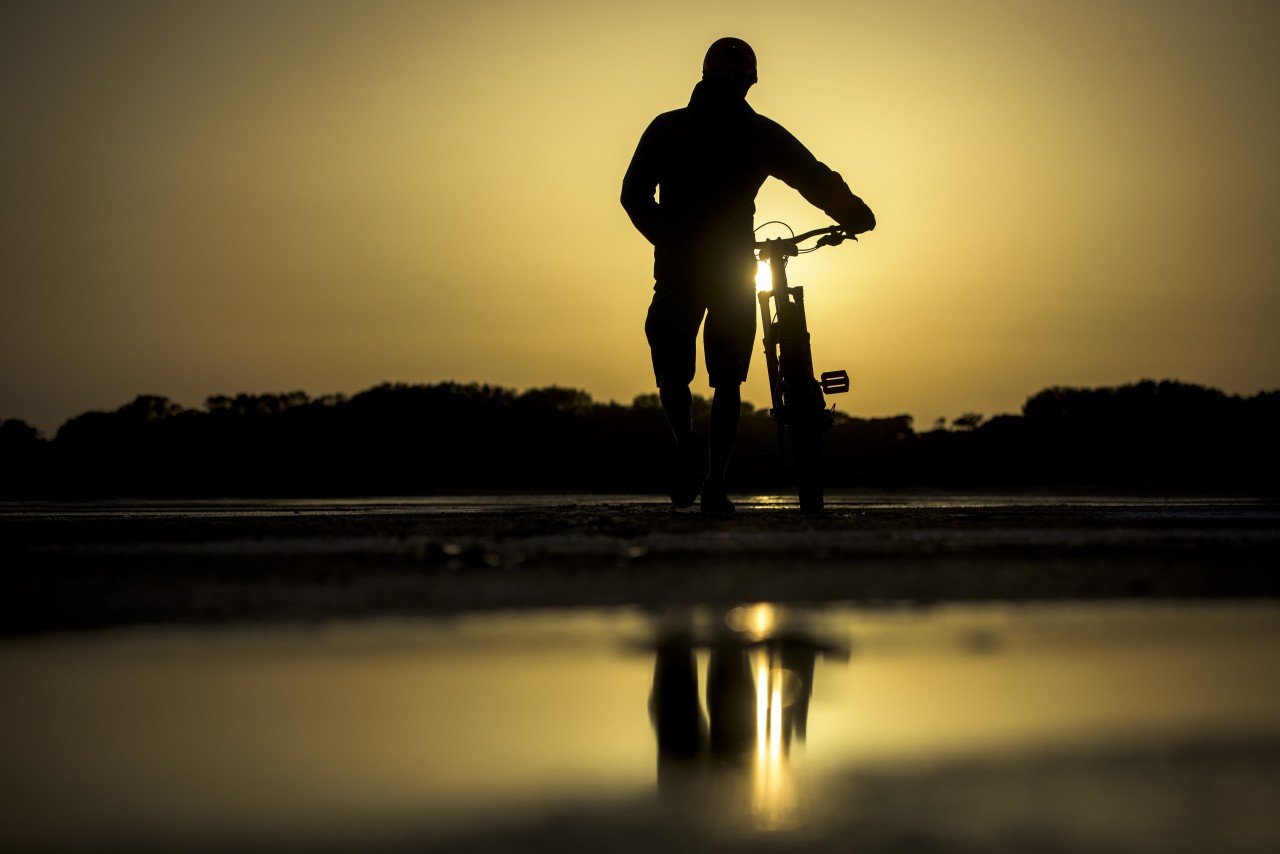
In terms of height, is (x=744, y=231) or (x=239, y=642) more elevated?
(x=744, y=231)

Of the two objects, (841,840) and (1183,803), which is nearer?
(841,840)

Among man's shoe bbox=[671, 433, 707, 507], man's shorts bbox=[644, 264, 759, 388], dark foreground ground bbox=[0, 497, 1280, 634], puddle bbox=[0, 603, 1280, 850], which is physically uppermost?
man's shorts bbox=[644, 264, 759, 388]

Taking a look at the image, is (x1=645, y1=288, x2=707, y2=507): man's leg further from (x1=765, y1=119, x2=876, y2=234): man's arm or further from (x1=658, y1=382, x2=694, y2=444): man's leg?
(x1=765, y1=119, x2=876, y2=234): man's arm

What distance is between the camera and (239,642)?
3.11 m

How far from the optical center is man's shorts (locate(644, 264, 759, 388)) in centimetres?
906

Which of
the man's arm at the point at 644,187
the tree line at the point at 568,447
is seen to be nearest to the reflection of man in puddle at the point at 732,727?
the man's arm at the point at 644,187

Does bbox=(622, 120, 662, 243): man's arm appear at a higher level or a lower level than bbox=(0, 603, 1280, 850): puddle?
higher

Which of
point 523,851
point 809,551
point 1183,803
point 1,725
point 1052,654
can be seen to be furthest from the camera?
point 809,551

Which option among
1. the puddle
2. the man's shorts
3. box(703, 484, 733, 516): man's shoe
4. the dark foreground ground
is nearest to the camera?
the puddle

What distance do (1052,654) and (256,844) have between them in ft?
5.78

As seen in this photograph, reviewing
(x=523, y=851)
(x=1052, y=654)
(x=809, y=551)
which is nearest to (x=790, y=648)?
(x=1052, y=654)

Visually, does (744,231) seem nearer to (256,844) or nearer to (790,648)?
(790,648)

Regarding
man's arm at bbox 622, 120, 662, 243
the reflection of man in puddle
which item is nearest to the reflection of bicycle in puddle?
the reflection of man in puddle

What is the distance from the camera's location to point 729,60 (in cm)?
902
